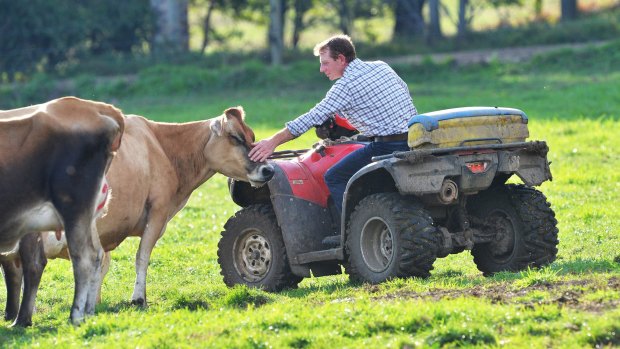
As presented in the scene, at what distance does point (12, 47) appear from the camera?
1532 inches

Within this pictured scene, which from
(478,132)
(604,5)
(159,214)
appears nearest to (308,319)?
(478,132)

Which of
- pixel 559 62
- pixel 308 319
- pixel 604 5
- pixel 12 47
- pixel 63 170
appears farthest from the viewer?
pixel 604 5

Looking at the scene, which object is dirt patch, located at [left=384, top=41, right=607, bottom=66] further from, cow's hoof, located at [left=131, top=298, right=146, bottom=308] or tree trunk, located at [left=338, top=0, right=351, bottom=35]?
cow's hoof, located at [left=131, top=298, right=146, bottom=308]

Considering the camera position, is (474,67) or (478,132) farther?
(474,67)

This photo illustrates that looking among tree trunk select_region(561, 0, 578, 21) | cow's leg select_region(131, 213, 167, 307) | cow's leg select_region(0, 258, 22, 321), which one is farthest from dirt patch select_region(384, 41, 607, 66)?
cow's leg select_region(0, 258, 22, 321)

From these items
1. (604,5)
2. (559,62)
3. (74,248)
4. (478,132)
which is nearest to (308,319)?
(74,248)

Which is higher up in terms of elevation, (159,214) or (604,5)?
(604,5)

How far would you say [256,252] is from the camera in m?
12.2

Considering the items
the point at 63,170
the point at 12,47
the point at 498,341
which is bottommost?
the point at 498,341

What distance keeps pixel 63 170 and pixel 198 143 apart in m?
3.07

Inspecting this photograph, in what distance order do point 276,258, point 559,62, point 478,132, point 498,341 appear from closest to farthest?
1. point 498,341
2. point 478,132
3. point 276,258
4. point 559,62

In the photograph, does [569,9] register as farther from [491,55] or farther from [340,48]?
[340,48]

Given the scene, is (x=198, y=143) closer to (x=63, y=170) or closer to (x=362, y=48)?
(x=63, y=170)

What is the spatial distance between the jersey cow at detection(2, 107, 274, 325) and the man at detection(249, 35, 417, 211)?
28.0 inches
